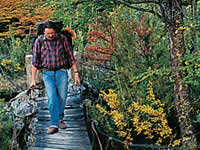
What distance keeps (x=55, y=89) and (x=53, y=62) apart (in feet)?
1.34

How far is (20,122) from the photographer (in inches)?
225

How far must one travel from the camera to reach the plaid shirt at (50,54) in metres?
3.96

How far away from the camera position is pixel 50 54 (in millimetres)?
3967

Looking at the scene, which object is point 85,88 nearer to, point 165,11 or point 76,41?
point 76,41

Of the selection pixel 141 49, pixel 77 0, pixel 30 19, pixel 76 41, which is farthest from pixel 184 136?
pixel 30 19

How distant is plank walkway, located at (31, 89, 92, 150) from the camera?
4020 mm

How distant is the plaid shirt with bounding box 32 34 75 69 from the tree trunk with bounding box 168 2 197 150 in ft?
4.91

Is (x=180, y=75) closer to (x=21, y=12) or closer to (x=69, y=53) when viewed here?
(x=69, y=53)

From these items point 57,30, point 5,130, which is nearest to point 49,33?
point 57,30

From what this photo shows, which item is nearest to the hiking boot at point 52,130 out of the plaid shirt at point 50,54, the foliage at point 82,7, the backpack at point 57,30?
the plaid shirt at point 50,54

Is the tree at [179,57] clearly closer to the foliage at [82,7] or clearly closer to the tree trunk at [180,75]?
the tree trunk at [180,75]

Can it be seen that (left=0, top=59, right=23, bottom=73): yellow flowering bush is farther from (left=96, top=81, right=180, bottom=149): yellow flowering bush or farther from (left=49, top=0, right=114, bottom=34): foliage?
(left=96, top=81, right=180, bottom=149): yellow flowering bush

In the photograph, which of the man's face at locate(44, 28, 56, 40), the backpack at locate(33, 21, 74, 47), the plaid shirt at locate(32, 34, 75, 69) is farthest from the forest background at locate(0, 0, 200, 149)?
the plaid shirt at locate(32, 34, 75, 69)

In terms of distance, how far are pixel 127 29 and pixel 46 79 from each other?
6.00ft
